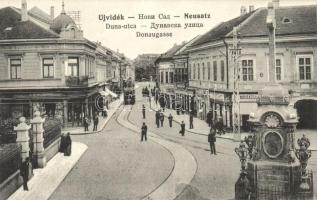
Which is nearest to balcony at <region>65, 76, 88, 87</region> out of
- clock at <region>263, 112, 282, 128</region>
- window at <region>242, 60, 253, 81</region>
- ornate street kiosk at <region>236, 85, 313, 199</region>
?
window at <region>242, 60, 253, 81</region>

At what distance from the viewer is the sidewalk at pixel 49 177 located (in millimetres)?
11883

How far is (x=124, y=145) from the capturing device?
20.1 meters

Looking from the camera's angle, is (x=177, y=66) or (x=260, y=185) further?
(x=177, y=66)

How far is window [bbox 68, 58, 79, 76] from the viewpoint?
90.6 ft

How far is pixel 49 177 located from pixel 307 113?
16701 millimetres

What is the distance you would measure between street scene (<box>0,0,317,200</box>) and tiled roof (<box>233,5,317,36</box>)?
7 cm

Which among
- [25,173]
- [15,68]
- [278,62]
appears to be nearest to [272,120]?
[25,173]

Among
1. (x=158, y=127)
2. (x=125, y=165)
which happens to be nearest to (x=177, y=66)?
(x=158, y=127)

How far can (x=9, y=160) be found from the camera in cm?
1224

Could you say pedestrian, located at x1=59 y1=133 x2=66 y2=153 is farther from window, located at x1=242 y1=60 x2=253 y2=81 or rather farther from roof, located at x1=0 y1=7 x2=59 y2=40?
window, located at x1=242 y1=60 x2=253 y2=81

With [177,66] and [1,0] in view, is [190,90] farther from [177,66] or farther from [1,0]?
[1,0]

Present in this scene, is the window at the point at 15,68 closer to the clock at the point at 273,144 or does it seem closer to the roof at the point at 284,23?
the roof at the point at 284,23

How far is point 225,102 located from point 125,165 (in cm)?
1116

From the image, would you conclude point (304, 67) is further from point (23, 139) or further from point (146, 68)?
point (146, 68)
